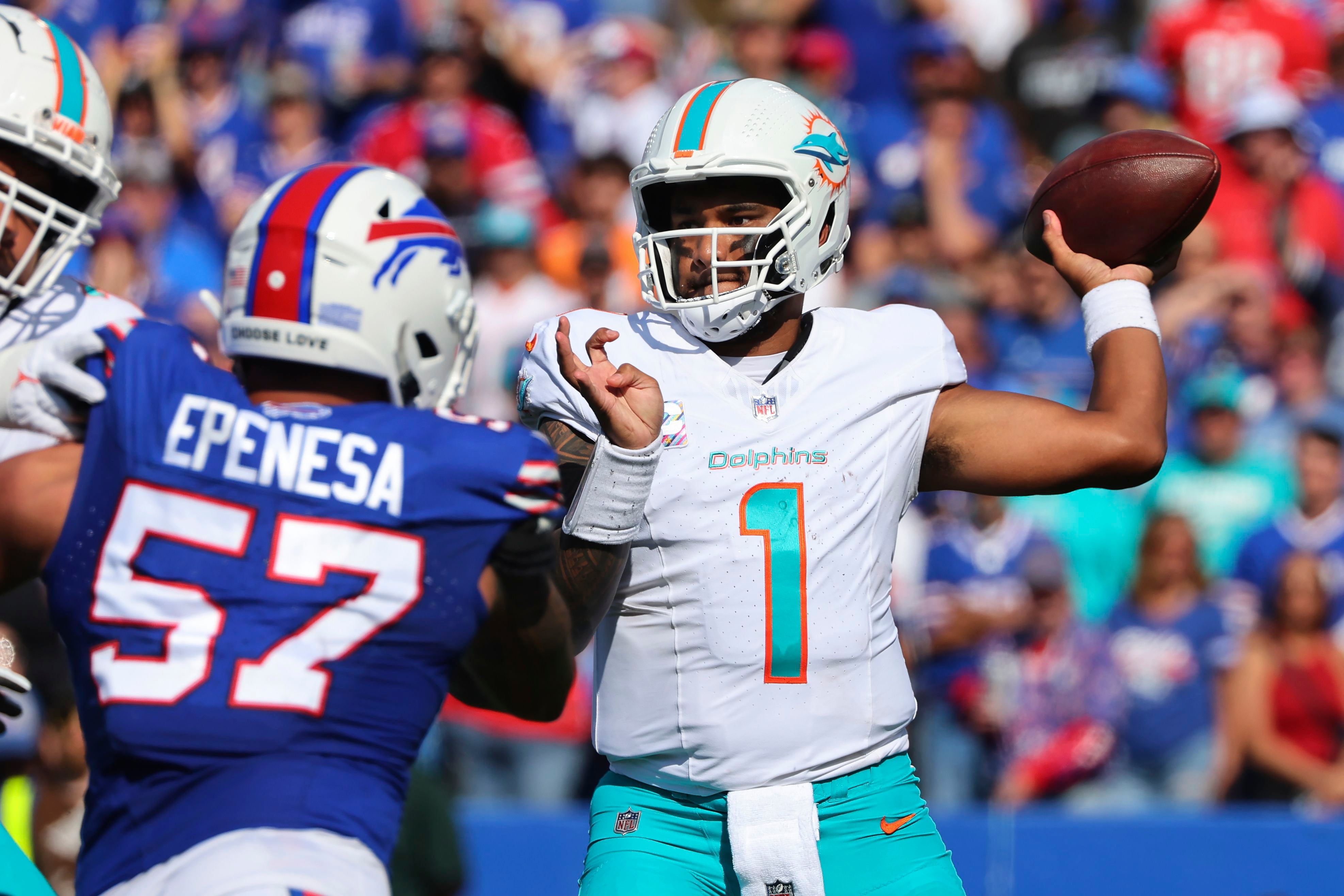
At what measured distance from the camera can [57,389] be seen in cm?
232

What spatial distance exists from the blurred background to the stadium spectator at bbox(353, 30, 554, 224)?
0.06 ft

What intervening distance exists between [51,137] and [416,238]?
3.26 feet

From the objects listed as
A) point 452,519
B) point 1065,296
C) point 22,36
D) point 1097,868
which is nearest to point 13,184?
point 22,36

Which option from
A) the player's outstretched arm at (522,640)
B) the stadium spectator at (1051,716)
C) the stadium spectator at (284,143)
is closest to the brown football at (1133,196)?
the player's outstretched arm at (522,640)

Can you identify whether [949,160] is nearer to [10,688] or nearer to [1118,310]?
[1118,310]

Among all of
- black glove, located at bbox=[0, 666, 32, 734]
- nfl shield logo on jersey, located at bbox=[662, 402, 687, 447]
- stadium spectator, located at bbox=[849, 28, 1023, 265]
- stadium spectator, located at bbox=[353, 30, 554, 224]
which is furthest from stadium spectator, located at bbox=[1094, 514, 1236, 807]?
black glove, located at bbox=[0, 666, 32, 734]

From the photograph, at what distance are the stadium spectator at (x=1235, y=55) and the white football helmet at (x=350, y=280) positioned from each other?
6.27 metres

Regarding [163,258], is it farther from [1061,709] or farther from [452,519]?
[452,519]

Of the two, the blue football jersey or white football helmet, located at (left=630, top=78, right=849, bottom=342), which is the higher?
white football helmet, located at (left=630, top=78, right=849, bottom=342)

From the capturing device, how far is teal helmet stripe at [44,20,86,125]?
323 centimetres

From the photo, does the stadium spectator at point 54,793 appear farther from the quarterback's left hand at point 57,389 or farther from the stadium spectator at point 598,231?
the stadium spectator at point 598,231

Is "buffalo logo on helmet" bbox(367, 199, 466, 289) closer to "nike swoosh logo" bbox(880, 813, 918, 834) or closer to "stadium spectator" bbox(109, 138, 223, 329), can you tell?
"nike swoosh logo" bbox(880, 813, 918, 834)

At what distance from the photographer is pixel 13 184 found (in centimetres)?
305

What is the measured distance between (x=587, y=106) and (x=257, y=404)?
6.57 m
